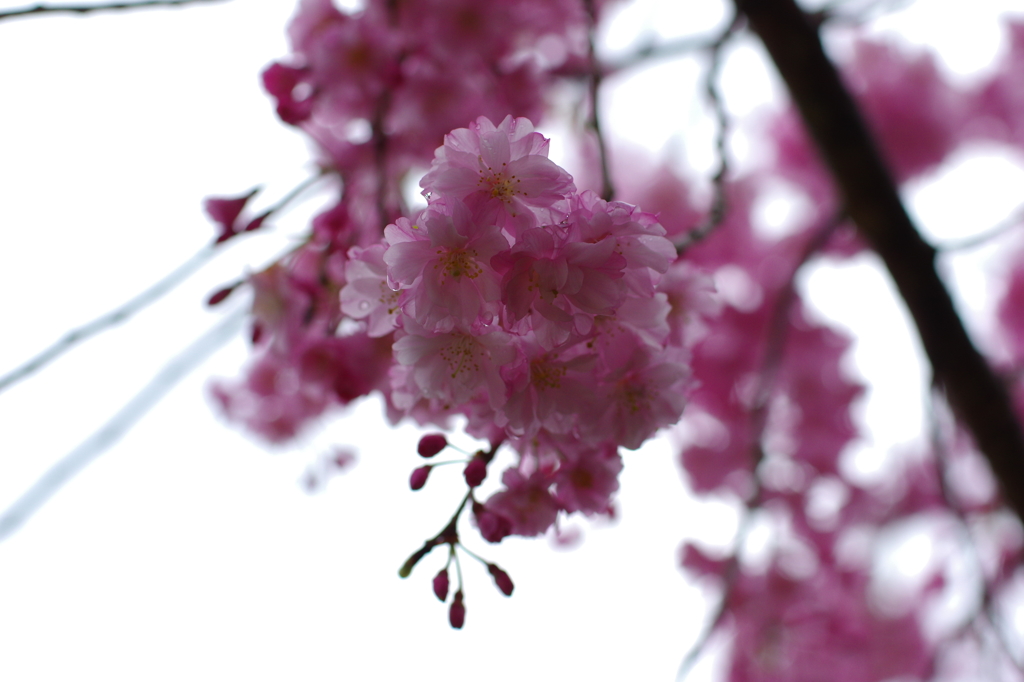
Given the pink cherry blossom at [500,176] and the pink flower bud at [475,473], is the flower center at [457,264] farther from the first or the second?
the pink flower bud at [475,473]

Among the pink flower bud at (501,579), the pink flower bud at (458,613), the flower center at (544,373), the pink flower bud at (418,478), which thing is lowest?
the pink flower bud at (458,613)

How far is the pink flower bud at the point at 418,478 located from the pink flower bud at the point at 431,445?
0.02 metres

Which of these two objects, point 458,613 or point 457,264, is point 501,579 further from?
point 457,264

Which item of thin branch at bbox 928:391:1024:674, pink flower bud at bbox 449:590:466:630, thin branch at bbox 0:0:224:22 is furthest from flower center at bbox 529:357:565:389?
thin branch at bbox 928:391:1024:674

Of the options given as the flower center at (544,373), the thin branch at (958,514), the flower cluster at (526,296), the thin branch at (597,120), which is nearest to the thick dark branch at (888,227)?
the thin branch at (958,514)

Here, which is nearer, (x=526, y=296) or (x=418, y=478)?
(x=526, y=296)

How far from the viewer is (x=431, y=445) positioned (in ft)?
2.28

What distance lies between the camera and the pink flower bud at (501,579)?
68cm

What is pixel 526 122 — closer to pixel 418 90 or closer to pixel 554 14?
pixel 418 90

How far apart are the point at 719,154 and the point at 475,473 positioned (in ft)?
2.30

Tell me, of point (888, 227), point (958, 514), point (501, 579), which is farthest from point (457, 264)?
point (958, 514)

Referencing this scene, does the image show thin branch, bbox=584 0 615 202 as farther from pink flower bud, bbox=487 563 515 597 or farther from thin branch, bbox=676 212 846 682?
thin branch, bbox=676 212 846 682

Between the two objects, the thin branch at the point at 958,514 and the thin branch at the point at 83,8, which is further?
the thin branch at the point at 958,514

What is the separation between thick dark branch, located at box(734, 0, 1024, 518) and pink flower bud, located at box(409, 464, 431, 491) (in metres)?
1.00
